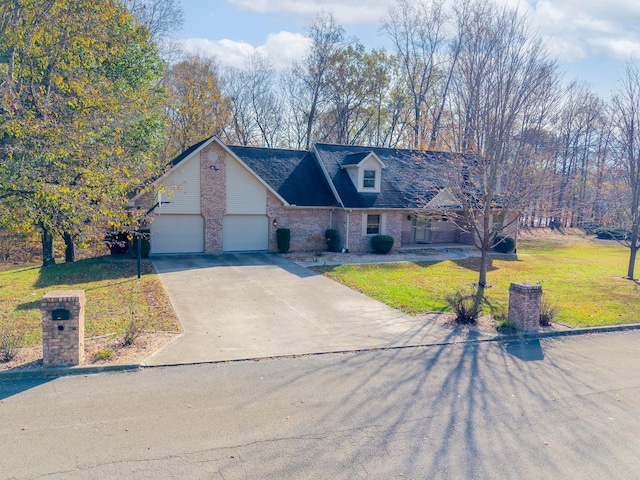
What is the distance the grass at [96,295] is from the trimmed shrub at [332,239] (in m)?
9.62

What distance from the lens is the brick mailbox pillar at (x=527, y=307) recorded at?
11133mm

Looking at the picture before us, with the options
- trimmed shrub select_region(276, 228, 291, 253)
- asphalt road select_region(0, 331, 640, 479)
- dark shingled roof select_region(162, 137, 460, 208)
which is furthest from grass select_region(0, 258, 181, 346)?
dark shingled roof select_region(162, 137, 460, 208)

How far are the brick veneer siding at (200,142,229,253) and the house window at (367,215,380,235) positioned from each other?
800 centimetres

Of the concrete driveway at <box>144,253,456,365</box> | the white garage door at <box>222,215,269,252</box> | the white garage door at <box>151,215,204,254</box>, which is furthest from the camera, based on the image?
the white garage door at <box>222,215,269,252</box>

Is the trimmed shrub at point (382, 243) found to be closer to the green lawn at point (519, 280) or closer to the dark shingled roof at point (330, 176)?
the dark shingled roof at point (330, 176)

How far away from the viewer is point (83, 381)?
7.53 m

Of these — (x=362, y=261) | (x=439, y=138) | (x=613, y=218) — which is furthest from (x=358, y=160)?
(x=613, y=218)

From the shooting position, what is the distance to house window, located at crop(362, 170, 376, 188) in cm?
2561

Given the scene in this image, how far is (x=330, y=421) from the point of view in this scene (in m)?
6.47

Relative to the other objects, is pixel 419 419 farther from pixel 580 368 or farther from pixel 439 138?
pixel 439 138

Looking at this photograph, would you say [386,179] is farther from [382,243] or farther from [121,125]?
[121,125]

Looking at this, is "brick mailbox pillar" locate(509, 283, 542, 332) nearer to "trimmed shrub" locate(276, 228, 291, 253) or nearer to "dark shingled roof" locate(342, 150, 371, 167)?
"trimmed shrub" locate(276, 228, 291, 253)

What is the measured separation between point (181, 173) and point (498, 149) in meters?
14.3

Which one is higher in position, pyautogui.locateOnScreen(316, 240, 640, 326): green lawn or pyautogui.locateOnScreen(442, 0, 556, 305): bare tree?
pyautogui.locateOnScreen(442, 0, 556, 305): bare tree
